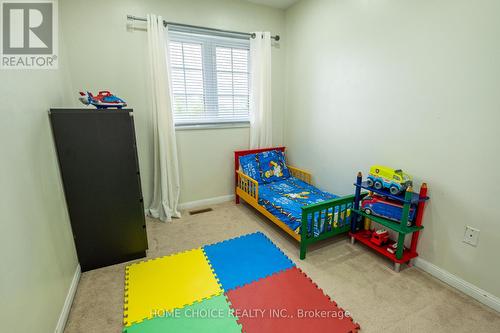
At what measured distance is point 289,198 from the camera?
280 cm

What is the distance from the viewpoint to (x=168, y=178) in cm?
307

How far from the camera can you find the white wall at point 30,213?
112 centimetres

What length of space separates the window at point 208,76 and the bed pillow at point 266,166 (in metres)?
0.62

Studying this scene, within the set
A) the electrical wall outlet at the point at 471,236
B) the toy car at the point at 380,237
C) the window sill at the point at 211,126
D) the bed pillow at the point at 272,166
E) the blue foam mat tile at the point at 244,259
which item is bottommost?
the blue foam mat tile at the point at 244,259

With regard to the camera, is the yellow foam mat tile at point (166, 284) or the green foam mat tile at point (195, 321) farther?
the yellow foam mat tile at point (166, 284)

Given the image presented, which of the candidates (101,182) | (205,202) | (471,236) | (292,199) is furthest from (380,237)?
(101,182)

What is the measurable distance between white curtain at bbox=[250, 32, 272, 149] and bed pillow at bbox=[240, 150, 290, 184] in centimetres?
25

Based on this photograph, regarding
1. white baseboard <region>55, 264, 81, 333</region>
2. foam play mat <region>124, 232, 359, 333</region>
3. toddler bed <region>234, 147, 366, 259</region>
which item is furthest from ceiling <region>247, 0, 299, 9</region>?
white baseboard <region>55, 264, 81, 333</region>

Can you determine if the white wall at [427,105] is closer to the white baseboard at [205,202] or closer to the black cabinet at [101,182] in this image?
the white baseboard at [205,202]

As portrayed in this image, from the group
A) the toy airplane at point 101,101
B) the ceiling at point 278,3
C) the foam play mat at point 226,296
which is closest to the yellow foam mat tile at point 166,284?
the foam play mat at point 226,296

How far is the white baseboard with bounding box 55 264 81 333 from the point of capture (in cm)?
154

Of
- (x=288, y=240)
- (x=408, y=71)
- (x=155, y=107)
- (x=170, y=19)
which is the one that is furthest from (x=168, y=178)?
(x=408, y=71)

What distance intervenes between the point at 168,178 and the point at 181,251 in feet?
3.32

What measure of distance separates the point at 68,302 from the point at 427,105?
3.10 meters
